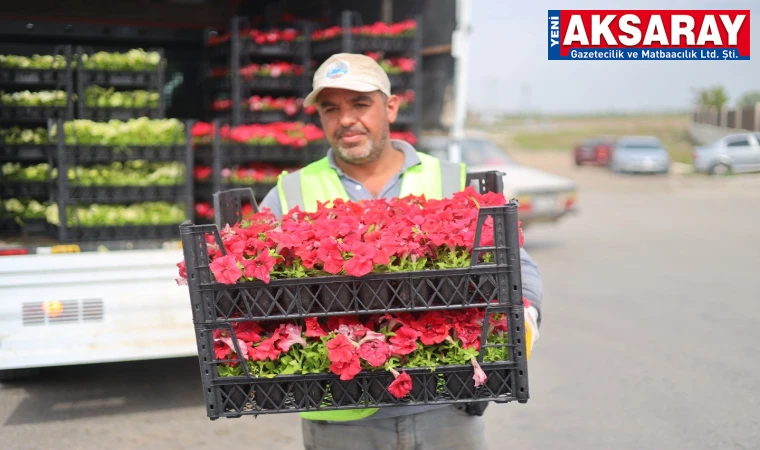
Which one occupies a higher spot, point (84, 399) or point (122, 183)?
point (122, 183)

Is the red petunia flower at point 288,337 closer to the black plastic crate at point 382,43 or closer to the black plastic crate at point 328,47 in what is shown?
the black plastic crate at point 328,47

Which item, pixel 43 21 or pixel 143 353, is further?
pixel 43 21

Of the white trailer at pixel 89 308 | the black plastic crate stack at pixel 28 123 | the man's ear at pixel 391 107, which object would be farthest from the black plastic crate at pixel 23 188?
the man's ear at pixel 391 107

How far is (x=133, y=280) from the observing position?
18.6 feet

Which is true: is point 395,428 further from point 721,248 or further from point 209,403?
point 721,248

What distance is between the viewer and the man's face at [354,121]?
3.20m

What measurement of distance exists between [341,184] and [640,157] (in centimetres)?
3721

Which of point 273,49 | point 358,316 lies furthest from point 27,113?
point 358,316

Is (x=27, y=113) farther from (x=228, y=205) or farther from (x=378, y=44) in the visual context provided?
(x=228, y=205)

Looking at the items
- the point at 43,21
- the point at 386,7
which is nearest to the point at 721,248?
the point at 386,7

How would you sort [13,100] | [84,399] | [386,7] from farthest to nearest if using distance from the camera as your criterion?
[386,7]
[13,100]
[84,399]

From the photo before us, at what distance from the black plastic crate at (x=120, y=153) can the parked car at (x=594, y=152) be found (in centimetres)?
Answer: 4054

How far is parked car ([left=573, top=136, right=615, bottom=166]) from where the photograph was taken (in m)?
45.6

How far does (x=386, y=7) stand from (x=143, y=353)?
12.8 ft
